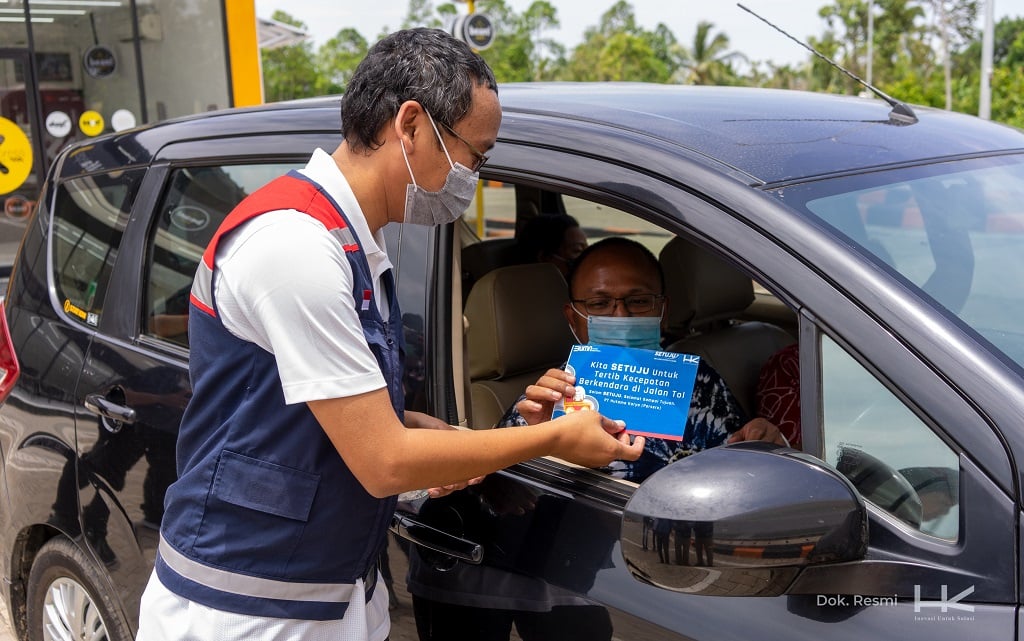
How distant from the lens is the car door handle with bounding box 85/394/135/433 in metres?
2.32

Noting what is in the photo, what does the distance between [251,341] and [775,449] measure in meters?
0.76

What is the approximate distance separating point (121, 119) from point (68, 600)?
8490mm

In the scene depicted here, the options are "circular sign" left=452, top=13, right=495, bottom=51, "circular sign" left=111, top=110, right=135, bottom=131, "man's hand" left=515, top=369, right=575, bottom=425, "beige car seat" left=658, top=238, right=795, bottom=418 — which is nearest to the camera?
"man's hand" left=515, top=369, right=575, bottom=425

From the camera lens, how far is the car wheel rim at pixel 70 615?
2.63 metres

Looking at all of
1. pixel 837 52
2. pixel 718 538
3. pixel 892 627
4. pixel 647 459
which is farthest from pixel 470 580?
pixel 837 52

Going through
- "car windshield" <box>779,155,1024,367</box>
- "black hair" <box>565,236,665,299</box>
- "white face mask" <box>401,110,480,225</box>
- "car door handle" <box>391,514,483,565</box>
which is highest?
"white face mask" <box>401,110,480,225</box>

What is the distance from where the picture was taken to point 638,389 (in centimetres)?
177

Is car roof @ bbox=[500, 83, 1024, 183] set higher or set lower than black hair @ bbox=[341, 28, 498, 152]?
lower

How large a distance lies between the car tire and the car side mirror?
67.1 inches

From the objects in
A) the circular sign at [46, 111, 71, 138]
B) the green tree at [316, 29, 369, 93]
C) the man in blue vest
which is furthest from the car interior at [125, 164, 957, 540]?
→ the green tree at [316, 29, 369, 93]

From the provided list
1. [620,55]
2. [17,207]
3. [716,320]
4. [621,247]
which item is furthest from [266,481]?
[620,55]

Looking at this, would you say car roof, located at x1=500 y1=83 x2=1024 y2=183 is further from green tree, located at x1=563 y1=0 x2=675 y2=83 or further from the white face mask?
green tree, located at x1=563 y1=0 x2=675 y2=83

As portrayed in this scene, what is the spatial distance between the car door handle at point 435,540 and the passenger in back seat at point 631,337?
0.91ft

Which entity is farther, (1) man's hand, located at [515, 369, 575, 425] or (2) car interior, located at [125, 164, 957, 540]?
(2) car interior, located at [125, 164, 957, 540]
